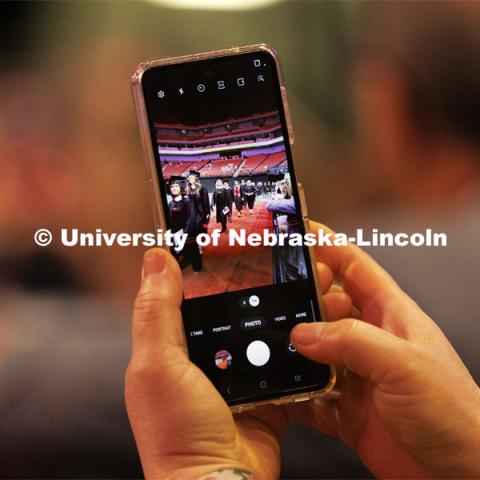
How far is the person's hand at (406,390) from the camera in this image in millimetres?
421

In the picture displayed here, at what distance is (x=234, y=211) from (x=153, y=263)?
3.8 inches

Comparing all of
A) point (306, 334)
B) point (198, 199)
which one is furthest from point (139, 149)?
point (306, 334)

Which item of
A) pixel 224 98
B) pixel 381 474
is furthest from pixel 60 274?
pixel 381 474

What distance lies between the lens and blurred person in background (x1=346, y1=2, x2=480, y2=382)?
29.9 inches

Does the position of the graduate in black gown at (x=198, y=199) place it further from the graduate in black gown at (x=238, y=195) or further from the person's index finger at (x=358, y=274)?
the person's index finger at (x=358, y=274)

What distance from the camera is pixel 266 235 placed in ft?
1.65

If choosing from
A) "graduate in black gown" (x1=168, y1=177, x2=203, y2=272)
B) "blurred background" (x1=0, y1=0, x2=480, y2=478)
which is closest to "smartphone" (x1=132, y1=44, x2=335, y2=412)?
"graduate in black gown" (x1=168, y1=177, x2=203, y2=272)

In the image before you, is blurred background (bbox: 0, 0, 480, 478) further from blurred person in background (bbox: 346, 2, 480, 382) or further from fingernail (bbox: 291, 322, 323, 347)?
fingernail (bbox: 291, 322, 323, 347)

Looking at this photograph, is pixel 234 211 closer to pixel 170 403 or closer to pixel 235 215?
pixel 235 215

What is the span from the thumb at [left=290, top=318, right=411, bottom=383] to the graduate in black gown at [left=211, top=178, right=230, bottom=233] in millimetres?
141

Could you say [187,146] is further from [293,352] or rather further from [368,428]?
[368,428]

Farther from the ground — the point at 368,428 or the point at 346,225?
the point at 346,225

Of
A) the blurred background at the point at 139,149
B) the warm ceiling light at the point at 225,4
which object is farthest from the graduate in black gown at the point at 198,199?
the warm ceiling light at the point at 225,4

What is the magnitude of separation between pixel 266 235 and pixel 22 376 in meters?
0.45
